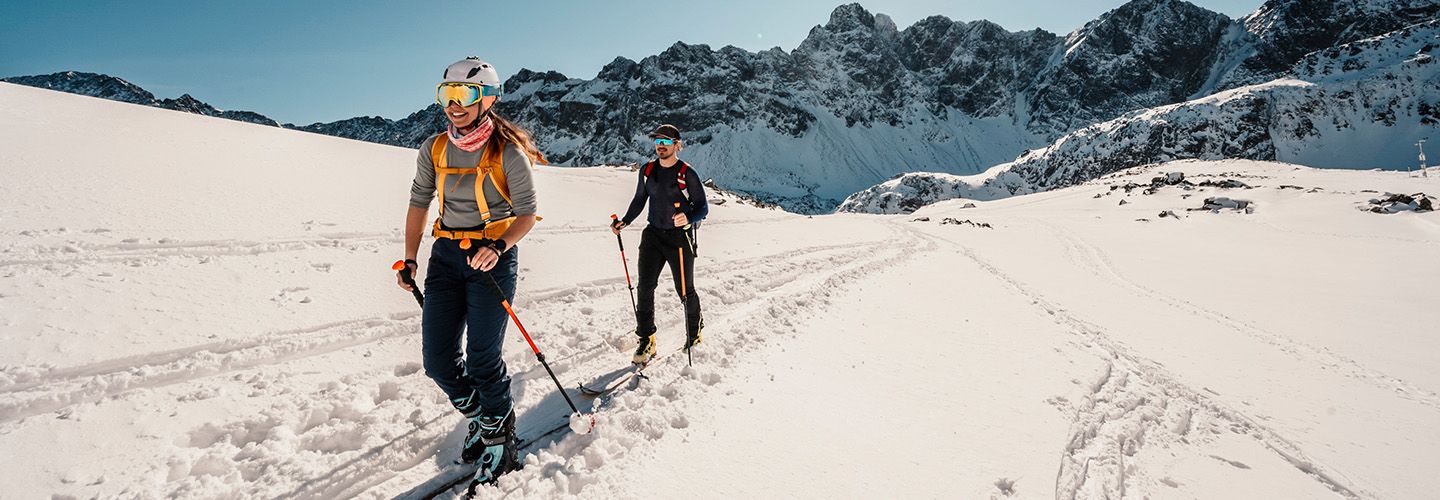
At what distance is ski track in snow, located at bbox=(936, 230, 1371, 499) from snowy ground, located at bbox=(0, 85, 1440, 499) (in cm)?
3

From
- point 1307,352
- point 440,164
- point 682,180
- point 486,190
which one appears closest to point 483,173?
point 486,190

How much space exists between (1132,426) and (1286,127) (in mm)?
201619

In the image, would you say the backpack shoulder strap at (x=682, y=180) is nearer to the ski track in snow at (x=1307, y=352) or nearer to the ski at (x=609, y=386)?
the ski at (x=609, y=386)

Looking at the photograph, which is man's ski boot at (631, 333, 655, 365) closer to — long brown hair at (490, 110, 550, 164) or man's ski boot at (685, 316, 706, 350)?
man's ski boot at (685, 316, 706, 350)

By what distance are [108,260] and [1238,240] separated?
34.2 meters

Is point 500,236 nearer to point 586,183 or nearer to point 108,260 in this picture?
point 108,260

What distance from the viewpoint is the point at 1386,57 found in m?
146

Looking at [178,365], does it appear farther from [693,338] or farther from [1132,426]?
[1132,426]

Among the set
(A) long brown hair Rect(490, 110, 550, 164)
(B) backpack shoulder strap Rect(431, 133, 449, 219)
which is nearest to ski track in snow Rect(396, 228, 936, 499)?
(B) backpack shoulder strap Rect(431, 133, 449, 219)

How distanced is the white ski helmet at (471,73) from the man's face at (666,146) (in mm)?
2337

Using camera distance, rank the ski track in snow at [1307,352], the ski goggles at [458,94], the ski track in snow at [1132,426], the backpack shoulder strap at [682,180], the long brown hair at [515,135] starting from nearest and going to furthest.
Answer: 1. the ski goggles at [458,94]
2. the long brown hair at [515,135]
3. the ski track in snow at [1132,426]
4. the backpack shoulder strap at [682,180]
5. the ski track in snow at [1307,352]

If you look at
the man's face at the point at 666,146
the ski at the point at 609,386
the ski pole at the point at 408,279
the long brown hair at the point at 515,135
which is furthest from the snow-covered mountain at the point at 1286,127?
the ski pole at the point at 408,279

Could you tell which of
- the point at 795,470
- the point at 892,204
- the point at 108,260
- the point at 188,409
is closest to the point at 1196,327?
the point at 795,470

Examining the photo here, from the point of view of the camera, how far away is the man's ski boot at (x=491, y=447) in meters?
3.73
